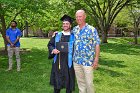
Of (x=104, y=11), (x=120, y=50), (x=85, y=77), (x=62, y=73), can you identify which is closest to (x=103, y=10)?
(x=104, y=11)

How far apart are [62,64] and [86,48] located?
721 millimetres

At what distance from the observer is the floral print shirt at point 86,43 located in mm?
7117

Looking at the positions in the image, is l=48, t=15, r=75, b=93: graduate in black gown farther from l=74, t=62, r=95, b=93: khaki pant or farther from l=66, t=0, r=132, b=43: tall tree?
l=66, t=0, r=132, b=43: tall tree

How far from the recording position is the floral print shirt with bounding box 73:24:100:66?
7117 mm

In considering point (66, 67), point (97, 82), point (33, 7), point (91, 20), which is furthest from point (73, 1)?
point (66, 67)

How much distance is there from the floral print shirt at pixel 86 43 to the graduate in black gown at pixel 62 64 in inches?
10.4

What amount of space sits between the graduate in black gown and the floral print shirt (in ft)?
0.86

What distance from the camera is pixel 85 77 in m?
7.25

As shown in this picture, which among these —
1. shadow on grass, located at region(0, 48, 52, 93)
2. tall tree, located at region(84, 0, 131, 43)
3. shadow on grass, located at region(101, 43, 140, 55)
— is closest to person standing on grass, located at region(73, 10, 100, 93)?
shadow on grass, located at region(0, 48, 52, 93)

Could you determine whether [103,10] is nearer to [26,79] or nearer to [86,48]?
[26,79]

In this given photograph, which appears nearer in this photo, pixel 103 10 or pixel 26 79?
pixel 26 79

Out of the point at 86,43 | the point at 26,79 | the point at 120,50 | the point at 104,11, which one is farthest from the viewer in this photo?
the point at 104,11

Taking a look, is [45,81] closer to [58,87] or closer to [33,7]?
[58,87]

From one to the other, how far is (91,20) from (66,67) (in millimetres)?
32143
